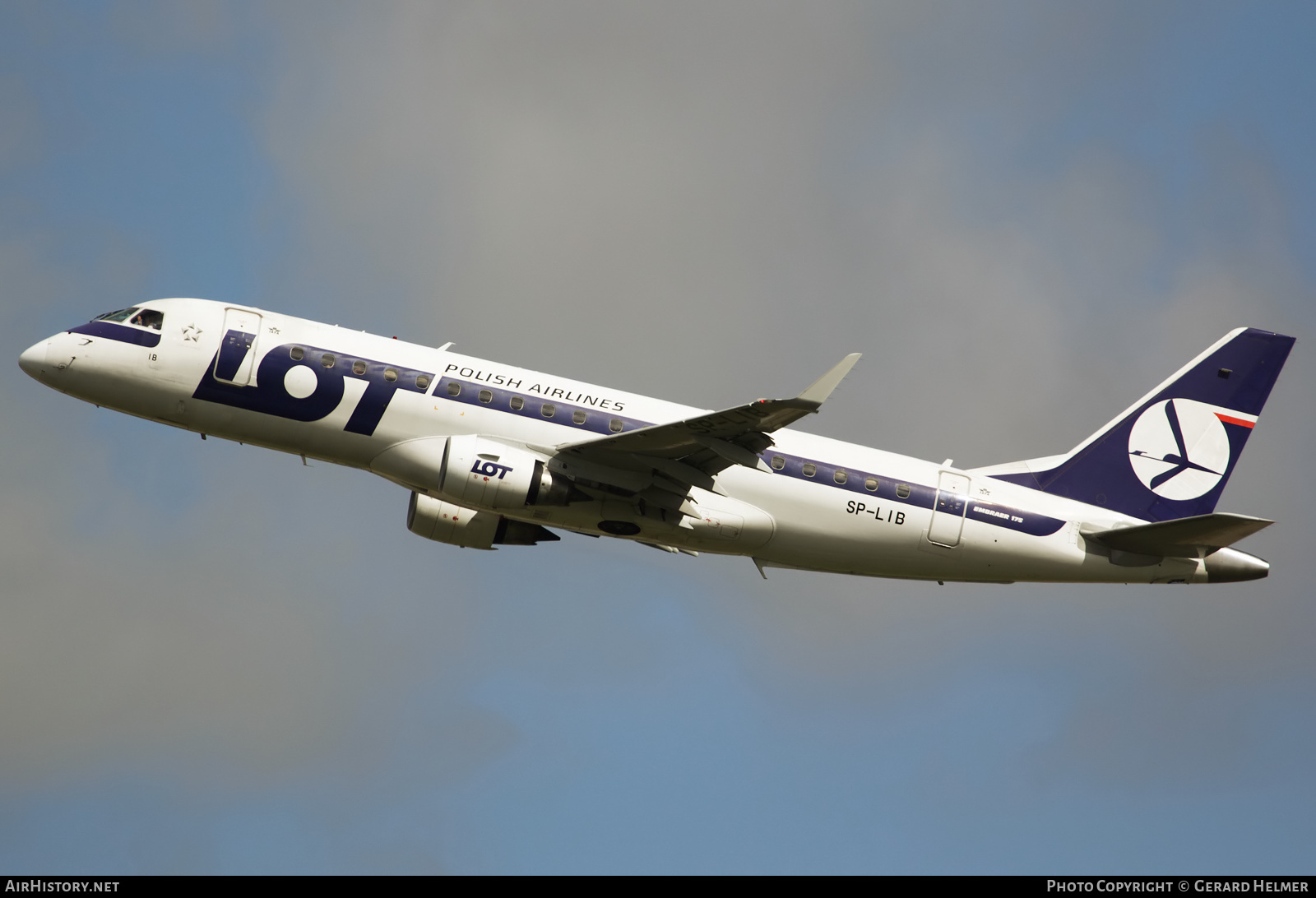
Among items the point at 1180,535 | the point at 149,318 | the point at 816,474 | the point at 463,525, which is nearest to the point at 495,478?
the point at 463,525

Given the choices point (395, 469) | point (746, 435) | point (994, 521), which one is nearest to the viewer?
point (746, 435)

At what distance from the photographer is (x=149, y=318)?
38219mm

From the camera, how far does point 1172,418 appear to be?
147ft

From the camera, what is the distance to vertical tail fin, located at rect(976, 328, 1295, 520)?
43062 mm

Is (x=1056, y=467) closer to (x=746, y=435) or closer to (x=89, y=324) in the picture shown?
(x=746, y=435)

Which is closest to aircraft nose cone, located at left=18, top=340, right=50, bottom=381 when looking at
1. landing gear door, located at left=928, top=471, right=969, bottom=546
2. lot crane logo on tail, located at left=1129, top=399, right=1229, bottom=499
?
landing gear door, located at left=928, top=471, right=969, bottom=546

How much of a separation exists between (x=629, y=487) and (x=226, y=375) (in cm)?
1131

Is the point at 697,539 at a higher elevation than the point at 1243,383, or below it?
below

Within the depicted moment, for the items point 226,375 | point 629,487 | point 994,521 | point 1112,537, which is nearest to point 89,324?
point 226,375

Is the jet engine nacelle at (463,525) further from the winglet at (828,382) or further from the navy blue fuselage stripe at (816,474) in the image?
the winglet at (828,382)

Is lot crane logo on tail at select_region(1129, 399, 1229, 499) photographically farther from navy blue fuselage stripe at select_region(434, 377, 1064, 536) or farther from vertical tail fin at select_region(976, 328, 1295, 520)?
navy blue fuselage stripe at select_region(434, 377, 1064, 536)

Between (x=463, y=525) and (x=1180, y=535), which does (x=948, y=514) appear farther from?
(x=463, y=525)

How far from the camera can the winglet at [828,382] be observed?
32375 millimetres
